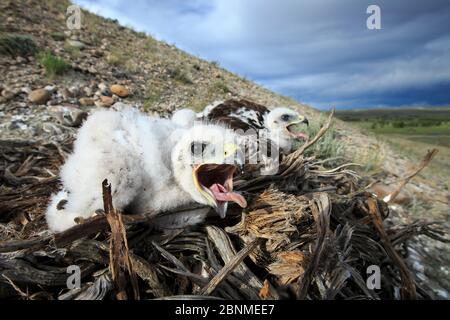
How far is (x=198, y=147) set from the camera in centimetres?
211

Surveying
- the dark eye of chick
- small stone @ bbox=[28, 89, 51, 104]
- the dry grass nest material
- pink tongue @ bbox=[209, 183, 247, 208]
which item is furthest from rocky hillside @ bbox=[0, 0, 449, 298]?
pink tongue @ bbox=[209, 183, 247, 208]

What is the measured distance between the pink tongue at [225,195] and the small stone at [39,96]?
393 centimetres

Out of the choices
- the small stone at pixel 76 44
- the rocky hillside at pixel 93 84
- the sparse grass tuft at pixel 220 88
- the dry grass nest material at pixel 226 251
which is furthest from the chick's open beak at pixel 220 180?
the small stone at pixel 76 44

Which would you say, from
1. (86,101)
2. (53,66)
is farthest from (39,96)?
(53,66)

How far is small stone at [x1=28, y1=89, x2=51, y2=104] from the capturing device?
4.97 m

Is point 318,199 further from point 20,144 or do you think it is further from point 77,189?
point 20,144

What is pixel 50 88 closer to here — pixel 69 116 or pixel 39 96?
pixel 39 96

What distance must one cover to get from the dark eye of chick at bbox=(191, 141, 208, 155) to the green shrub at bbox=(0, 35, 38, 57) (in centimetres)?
596

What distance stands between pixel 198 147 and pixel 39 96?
391 cm

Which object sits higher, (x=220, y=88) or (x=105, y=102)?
(x=220, y=88)

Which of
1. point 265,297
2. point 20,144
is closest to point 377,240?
point 265,297

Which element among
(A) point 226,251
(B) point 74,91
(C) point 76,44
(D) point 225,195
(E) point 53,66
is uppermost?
(C) point 76,44

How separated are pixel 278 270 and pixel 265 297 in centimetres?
22

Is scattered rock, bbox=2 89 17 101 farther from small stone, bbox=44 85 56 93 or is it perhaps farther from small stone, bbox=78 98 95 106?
small stone, bbox=78 98 95 106
